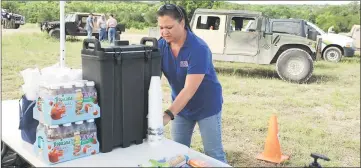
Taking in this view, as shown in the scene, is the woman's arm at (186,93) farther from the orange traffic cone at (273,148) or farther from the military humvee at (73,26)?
the military humvee at (73,26)

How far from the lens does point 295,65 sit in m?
8.24

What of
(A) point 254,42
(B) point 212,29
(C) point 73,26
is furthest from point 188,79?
(C) point 73,26

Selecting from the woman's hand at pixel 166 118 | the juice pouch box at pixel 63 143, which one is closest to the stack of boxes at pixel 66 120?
the juice pouch box at pixel 63 143

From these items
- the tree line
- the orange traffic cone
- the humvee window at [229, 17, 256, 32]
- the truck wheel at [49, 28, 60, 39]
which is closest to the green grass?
the orange traffic cone

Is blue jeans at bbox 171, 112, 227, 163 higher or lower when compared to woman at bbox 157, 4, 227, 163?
lower

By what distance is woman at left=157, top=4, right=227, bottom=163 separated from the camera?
1.95 m

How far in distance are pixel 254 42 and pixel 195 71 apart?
22.4 feet

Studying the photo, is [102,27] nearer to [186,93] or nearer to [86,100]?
[186,93]

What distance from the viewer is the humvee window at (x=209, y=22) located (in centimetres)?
882

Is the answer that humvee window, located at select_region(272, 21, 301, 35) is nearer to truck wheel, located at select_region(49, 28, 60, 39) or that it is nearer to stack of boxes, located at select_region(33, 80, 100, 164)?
stack of boxes, located at select_region(33, 80, 100, 164)

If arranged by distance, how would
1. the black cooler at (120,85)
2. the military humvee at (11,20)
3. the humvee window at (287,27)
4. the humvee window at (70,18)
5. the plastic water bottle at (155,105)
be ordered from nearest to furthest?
1. the black cooler at (120,85)
2. the plastic water bottle at (155,105)
3. the humvee window at (287,27)
4. the military humvee at (11,20)
5. the humvee window at (70,18)

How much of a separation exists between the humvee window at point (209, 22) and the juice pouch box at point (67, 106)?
24.2ft

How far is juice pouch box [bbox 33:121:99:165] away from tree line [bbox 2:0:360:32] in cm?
862

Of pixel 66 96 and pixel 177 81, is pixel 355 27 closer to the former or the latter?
pixel 177 81
